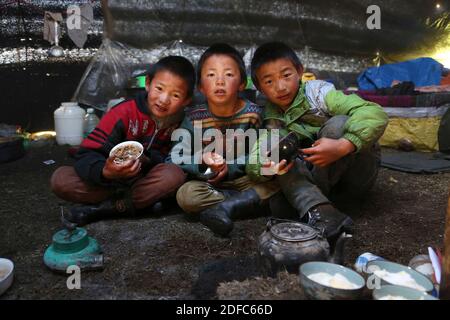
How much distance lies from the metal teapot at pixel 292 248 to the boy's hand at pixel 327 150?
22.0 inches

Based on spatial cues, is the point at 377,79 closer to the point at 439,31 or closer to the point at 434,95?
the point at 434,95

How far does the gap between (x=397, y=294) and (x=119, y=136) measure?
2135 millimetres

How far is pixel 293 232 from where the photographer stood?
1850 mm

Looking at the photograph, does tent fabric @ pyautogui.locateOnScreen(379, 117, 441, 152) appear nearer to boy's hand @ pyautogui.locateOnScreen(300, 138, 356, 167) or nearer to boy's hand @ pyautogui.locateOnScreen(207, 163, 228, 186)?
boy's hand @ pyautogui.locateOnScreen(300, 138, 356, 167)

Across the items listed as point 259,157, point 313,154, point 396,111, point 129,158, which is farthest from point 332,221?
point 396,111

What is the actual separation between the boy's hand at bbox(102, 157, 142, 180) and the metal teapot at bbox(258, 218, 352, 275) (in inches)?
41.8

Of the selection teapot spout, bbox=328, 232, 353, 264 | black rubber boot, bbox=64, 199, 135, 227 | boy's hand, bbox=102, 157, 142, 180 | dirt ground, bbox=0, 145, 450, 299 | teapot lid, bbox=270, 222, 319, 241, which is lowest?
dirt ground, bbox=0, 145, 450, 299

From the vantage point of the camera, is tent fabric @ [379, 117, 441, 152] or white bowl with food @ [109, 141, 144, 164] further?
tent fabric @ [379, 117, 441, 152]

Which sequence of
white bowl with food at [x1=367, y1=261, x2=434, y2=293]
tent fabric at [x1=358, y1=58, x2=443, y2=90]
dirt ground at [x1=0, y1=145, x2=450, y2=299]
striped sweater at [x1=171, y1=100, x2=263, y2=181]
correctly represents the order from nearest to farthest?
1. white bowl with food at [x1=367, y1=261, x2=434, y2=293]
2. dirt ground at [x1=0, y1=145, x2=450, y2=299]
3. striped sweater at [x1=171, y1=100, x2=263, y2=181]
4. tent fabric at [x1=358, y1=58, x2=443, y2=90]

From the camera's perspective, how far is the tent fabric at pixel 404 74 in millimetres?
5910

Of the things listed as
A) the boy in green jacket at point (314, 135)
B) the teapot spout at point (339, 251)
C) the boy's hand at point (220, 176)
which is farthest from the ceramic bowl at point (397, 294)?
the boy's hand at point (220, 176)

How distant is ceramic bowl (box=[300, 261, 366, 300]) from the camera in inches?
55.6

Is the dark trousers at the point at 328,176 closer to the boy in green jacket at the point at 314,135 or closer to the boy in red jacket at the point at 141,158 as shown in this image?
A: the boy in green jacket at the point at 314,135

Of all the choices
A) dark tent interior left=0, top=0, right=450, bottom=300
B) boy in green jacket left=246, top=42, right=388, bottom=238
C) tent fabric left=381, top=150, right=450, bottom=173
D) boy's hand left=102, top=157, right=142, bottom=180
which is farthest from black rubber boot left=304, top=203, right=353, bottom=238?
tent fabric left=381, top=150, right=450, bottom=173
